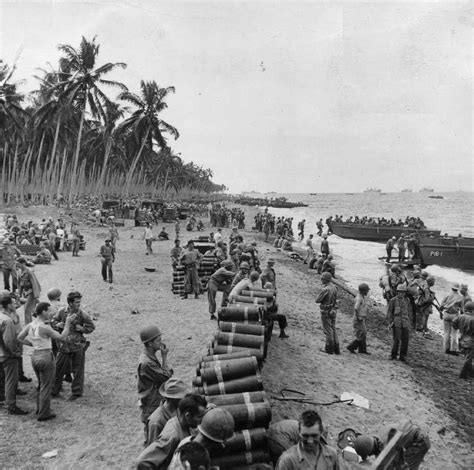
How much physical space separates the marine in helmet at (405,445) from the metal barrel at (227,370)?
5.17 feet

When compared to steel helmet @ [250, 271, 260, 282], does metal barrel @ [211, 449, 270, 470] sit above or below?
below

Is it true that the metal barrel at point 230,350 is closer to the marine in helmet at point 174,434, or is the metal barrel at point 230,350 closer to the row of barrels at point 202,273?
the marine in helmet at point 174,434

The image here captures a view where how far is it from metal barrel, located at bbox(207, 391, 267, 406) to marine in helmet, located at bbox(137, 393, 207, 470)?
144 centimetres

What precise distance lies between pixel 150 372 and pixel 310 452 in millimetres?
2153

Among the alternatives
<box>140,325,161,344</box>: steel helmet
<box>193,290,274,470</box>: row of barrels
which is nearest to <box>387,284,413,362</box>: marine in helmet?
<box>193,290,274,470</box>: row of barrels

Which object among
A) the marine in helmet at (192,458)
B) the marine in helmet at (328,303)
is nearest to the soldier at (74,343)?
the marine in helmet at (192,458)

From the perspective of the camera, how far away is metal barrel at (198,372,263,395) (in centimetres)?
510

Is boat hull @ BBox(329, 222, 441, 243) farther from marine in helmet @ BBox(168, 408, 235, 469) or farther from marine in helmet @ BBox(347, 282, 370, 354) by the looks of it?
marine in helmet @ BBox(168, 408, 235, 469)

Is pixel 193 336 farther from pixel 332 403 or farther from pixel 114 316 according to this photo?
pixel 332 403

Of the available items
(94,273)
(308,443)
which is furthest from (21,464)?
(94,273)

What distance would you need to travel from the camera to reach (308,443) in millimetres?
3322

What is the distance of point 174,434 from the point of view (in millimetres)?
3344

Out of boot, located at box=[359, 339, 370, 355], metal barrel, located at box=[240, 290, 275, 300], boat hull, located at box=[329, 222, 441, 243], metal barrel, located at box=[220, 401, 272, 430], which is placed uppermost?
boat hull, located at box=[329, 222, 441, 243]

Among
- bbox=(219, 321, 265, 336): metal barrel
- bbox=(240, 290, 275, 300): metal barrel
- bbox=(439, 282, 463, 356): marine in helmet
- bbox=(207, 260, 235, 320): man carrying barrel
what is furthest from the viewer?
bbox=(207, 260, 235, 320): man carrying barrel
